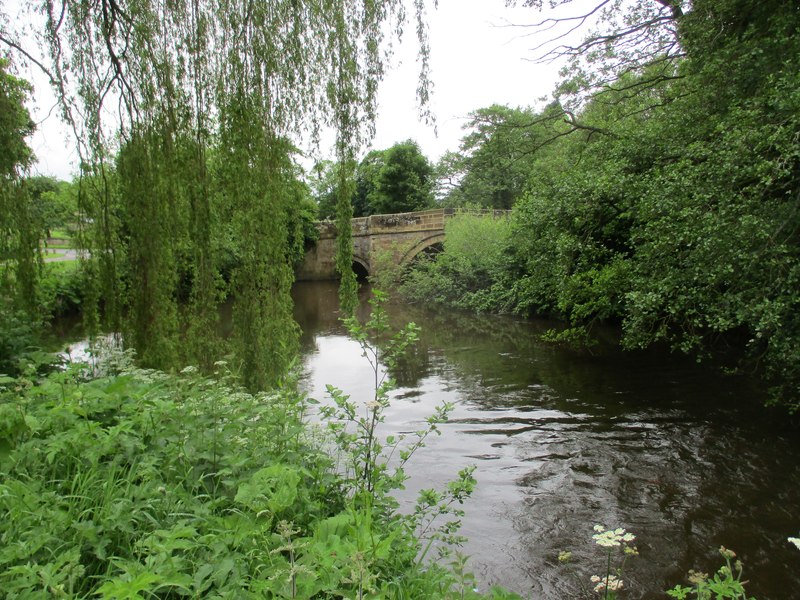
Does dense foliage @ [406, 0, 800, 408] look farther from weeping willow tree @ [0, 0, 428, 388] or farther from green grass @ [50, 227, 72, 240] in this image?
green grass @ [50, 227, 72, 240]

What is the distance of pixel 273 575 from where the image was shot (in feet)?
5.71

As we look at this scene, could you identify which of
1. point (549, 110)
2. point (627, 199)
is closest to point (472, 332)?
point (549, 110)

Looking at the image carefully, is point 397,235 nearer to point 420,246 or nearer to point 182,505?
point 420,246

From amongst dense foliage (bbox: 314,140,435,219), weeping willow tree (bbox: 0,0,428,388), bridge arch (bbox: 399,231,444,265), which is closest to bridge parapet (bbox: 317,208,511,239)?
bridge arch (bbox: 399,231,444,265)

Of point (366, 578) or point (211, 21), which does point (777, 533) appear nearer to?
point (366, 578)

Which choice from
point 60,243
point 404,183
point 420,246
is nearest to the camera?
point 60,243

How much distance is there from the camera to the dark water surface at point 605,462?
156 inches

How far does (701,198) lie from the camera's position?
5555 millimetres

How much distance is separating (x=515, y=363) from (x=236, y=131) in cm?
761

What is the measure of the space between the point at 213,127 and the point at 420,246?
20676mm

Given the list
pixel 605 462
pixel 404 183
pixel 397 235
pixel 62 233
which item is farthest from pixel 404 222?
pixel 62 233

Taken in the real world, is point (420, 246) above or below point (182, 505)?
above

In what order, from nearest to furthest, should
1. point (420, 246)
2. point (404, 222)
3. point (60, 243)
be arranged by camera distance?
point (60, 243), point (420, 246), point (404, 222)

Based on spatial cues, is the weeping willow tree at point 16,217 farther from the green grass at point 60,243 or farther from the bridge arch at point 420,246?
the bridge arch at point 420,246
